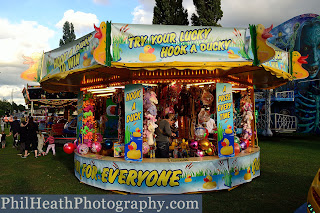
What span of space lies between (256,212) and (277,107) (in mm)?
22044

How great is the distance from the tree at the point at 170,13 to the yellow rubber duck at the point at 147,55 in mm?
19045

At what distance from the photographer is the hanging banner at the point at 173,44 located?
560cm

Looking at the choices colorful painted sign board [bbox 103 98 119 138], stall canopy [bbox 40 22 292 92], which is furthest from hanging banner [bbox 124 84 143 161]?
colorful painted sign board [bbox 103 98 119 138]

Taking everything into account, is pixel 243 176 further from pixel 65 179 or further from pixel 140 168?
pixel 65 179

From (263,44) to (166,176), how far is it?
3816 millimetres

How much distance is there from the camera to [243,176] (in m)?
7.02

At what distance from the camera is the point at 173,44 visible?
5.69 metres

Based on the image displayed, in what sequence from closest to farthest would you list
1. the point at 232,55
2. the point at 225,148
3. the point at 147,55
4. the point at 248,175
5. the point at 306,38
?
the point at 147,55 < the point at 232,55 < the point at 225,148 < the point at 248,175 < the point at 306,38

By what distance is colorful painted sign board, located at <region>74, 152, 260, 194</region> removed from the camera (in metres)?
6.17

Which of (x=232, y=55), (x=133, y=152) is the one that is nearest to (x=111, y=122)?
(x=133, y=152)

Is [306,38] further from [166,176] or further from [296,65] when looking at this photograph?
[166,176]

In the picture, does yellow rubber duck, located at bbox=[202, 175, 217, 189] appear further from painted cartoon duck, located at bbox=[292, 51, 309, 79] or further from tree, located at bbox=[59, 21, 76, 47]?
tree, located at bbox=[59, 21, 76, 47]

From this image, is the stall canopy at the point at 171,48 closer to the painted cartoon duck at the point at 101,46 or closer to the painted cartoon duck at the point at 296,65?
the painted cartoon duck at the point at 101,46

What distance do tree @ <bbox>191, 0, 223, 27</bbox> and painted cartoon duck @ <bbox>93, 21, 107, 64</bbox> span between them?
18.2 meters
